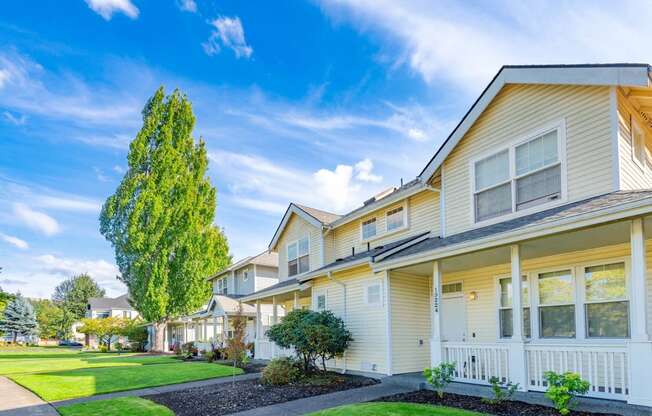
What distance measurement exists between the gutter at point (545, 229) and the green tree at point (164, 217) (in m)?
26.0

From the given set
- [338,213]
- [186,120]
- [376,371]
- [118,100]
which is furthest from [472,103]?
[186,120]

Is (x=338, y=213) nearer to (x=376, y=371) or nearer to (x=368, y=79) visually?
(x=368, y=79)

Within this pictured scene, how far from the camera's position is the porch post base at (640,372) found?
687 centimetres

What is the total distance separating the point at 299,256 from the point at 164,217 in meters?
16.2

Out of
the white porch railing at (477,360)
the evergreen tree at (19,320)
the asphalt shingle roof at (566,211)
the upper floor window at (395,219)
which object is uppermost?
the upper floor window at (395,219)

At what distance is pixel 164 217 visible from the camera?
32.8 meters

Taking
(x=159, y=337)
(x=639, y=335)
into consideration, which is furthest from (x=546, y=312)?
(x=159, y=337)

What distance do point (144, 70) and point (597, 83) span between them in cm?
1590

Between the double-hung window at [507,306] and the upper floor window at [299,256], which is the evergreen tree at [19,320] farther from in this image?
the double-hung window at [507,306]

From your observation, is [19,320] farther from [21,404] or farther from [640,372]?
[640,372]

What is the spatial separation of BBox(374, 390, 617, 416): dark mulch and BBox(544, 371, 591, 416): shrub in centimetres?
29

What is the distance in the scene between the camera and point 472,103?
1183 centimetres

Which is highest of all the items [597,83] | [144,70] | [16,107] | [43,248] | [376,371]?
[144,70]

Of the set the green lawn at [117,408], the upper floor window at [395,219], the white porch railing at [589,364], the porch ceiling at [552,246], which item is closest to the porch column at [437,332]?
the porch ceiling at [552,246]
